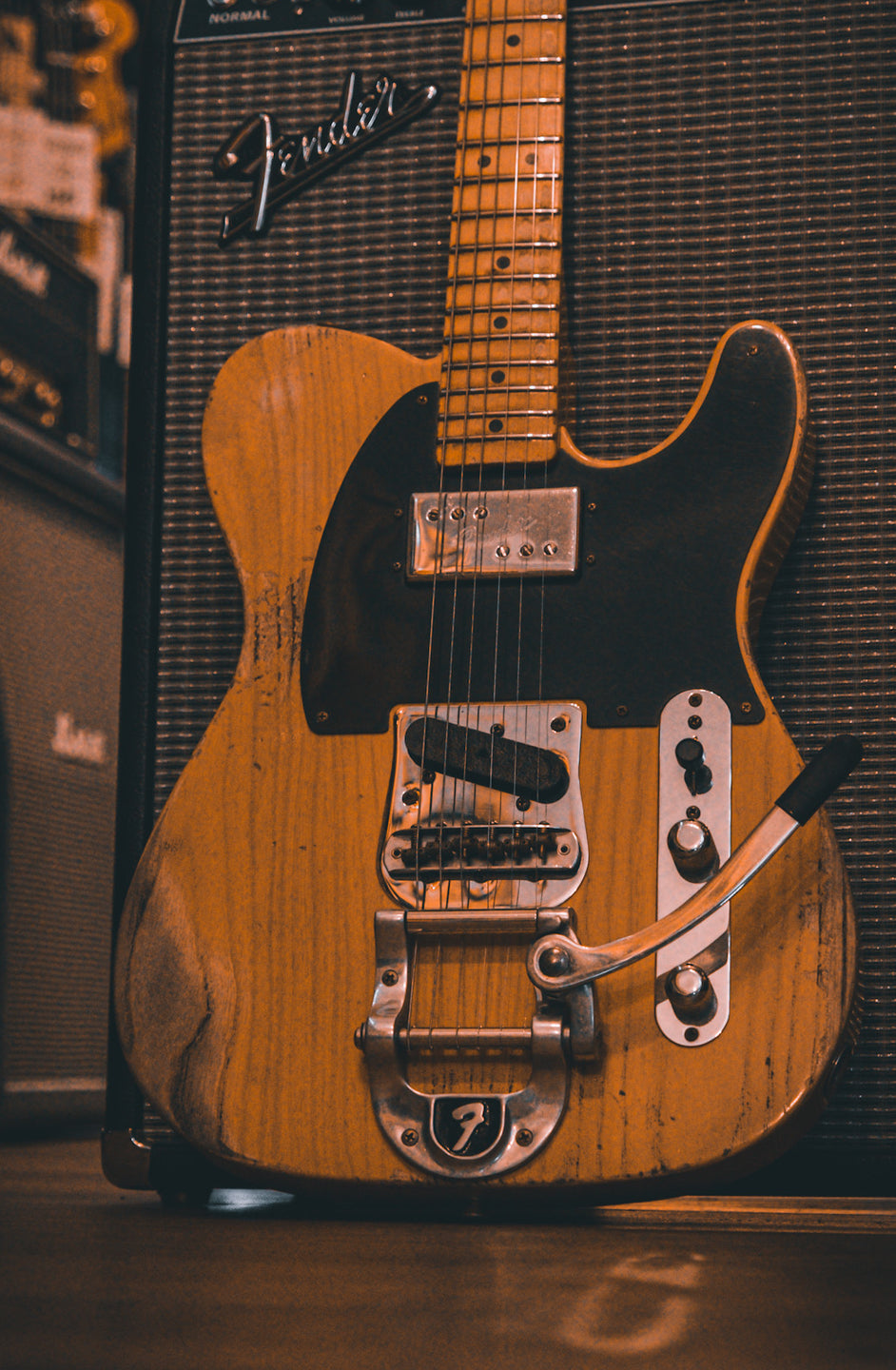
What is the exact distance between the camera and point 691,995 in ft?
3.04

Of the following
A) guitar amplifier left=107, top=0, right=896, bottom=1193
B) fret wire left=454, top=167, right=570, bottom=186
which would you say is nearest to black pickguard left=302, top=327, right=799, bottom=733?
guitar amplifier left=107, top=0, right=896, bottom=1193

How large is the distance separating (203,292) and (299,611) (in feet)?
1.12

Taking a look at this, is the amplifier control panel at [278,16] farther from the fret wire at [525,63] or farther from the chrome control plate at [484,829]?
the chrome control plate at [484,829]

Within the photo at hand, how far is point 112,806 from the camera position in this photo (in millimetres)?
1979

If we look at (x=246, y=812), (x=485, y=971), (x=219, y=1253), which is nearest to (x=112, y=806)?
(x=246, y=812)

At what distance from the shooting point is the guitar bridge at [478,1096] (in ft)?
3.05

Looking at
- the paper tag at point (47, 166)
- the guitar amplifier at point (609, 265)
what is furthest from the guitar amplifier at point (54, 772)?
the guitar amplifier at point (609, 265)

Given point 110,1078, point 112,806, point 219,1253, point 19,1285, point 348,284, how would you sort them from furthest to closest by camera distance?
1. point 112,806
2. point 348,284
3. point 110,1078
4. point 219,1253
5. point 19,1285

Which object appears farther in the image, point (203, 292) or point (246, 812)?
point (203, 292)

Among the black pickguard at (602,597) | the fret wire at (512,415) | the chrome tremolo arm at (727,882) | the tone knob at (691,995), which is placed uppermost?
the fret wire at (512,415)

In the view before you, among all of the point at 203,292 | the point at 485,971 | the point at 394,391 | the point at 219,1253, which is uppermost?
the point at 203,292

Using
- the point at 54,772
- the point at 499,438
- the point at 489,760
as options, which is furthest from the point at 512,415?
the point at 54,772

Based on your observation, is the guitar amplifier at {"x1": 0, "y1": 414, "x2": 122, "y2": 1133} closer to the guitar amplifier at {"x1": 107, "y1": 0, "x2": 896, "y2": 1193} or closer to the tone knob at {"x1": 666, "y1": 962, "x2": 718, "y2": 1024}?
the guitar amplifier at {"x1": 107, "y1": 0, "x2": 896, "y2": 1193}

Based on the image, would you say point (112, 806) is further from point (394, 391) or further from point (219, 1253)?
point (219, 1253)
